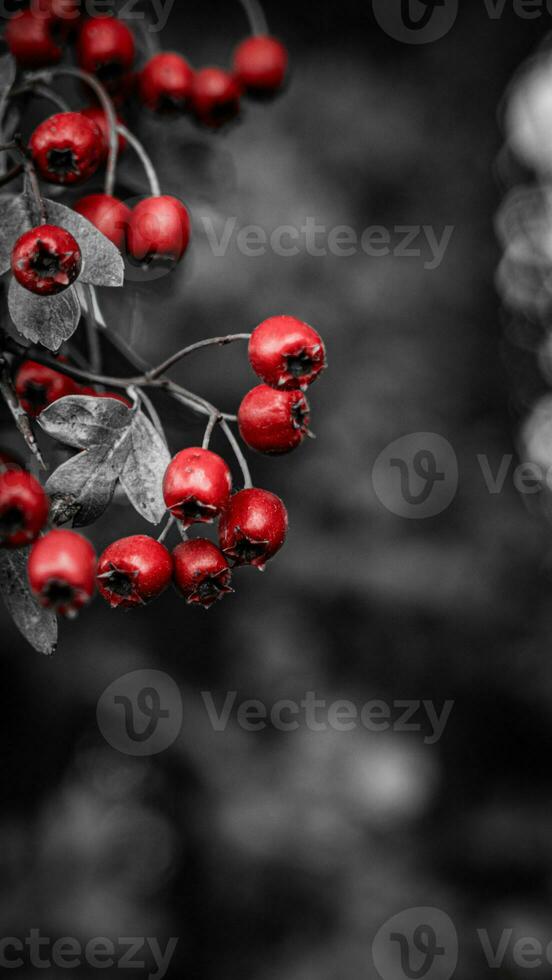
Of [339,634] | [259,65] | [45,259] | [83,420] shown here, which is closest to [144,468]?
[83,420]

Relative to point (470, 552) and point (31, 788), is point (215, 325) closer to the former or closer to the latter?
point (470, 552)

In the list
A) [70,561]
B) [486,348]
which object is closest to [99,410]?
[70,561]

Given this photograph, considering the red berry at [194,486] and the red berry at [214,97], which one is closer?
the red berry at [194,486]

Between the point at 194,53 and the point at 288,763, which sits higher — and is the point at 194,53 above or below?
above

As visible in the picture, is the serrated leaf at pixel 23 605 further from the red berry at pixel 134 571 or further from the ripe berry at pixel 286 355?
the ripe berry at pixel 286 355

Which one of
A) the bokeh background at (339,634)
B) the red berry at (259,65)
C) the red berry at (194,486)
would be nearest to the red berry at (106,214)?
the red berry at (194,486)

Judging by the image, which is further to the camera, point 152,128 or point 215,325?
point 215,325

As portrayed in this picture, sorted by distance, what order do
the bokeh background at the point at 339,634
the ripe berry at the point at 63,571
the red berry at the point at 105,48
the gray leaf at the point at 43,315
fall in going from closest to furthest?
the ripe berry at the point at 63,571 → the gray leaf at the point at 43,315 → the red berry at the point at 105,48 → the bokeh background at the point at 339,634
